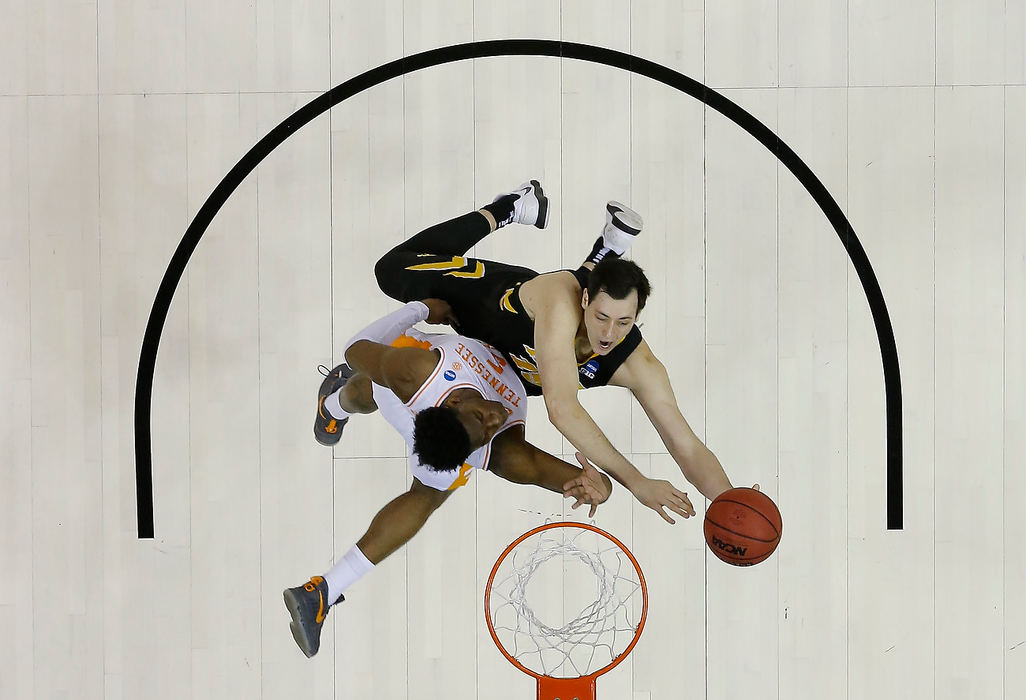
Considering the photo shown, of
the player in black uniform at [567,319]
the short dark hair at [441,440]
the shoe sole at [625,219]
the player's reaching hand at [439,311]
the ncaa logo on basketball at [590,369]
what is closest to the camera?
the short dark hair at [441,440]

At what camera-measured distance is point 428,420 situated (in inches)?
106

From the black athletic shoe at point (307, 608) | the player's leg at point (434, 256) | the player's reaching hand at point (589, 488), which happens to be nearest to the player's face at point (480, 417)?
the player's reaching hand at point (589, 488)

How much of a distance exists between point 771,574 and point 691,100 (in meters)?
2.42

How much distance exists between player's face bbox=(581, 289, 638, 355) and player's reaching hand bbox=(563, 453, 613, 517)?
48 centimetres

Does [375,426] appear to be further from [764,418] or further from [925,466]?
[925,466]

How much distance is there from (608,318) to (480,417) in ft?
1.92

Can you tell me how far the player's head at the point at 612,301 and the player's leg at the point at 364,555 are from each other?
Answer: 3.37 feet

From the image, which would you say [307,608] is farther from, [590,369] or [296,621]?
[590,369]

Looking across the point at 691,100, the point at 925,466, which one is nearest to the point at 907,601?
→ the point at 925,466

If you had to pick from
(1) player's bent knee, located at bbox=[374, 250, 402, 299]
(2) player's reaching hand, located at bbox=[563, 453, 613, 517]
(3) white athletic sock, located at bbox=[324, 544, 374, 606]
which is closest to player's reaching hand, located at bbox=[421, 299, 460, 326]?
Result: (1) player's bent knee, located at bbox=[374, 250, 402, 299]

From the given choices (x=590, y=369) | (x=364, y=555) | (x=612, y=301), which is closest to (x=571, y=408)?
(x=590, y=369)

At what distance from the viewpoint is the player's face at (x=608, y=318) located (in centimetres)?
274

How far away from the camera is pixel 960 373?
153 inches

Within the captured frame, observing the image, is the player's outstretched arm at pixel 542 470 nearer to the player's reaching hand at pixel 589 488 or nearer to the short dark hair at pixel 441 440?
the player's reaching hand at pixel 589 488
